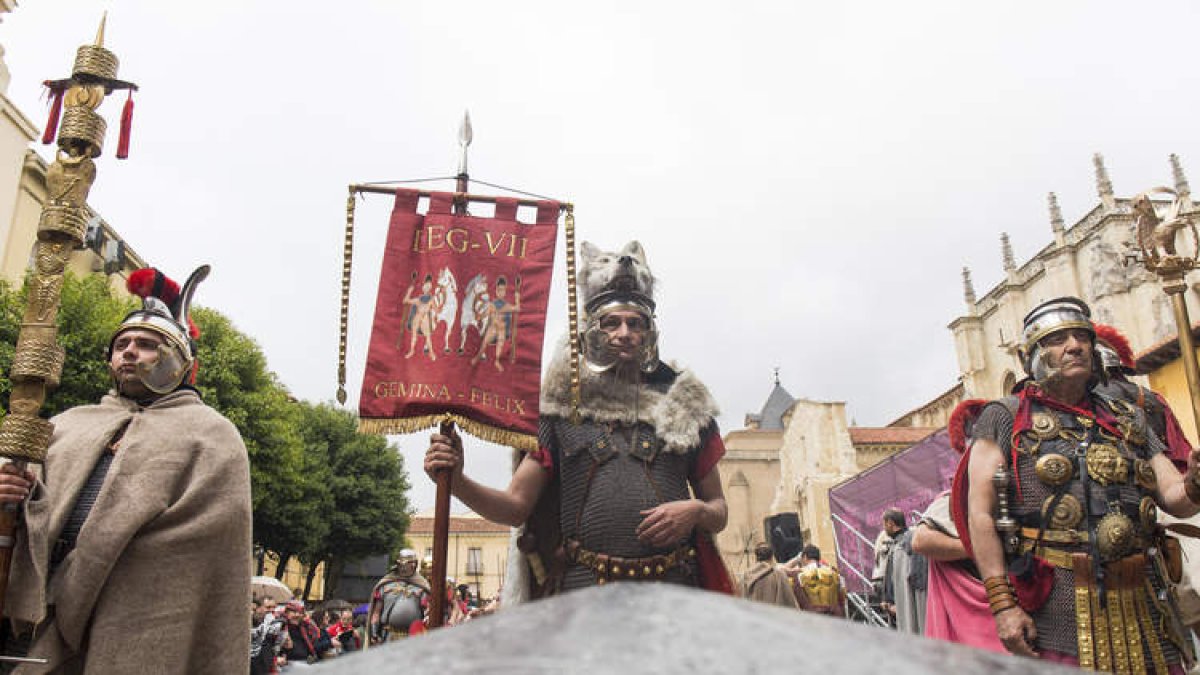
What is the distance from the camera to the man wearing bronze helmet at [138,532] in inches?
139

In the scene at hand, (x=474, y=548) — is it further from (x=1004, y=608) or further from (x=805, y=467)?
(x=1004, y=608)

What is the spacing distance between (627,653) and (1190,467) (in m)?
3.69

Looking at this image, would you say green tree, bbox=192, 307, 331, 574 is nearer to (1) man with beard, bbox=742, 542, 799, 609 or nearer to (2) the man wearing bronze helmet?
(1) man with beard, bbox=742, 542, 799, 609

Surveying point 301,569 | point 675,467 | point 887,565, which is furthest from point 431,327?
point 301,569

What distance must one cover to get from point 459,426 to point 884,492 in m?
14.7

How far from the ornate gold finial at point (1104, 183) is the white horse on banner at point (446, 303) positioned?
38994 mm

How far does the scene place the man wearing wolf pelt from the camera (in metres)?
3.74

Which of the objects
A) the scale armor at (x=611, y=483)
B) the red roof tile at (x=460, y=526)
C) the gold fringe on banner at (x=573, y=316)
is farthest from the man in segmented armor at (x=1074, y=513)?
the red roof tile at (x=460, y=526)

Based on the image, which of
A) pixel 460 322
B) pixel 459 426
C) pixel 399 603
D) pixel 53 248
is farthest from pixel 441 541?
pixel 399 603

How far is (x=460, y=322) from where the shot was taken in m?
4.07

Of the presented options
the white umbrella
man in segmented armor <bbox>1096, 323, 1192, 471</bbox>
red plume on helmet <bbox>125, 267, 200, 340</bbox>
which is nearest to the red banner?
red plume on helmet <bbox>125, 267, 200, 340</bbox>

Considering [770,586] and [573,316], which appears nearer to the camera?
[573,316]

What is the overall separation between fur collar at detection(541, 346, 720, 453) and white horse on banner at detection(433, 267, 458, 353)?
52 cm

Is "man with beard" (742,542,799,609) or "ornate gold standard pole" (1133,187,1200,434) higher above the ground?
"ornate gold standard pole" (1133,187,1200,434)
